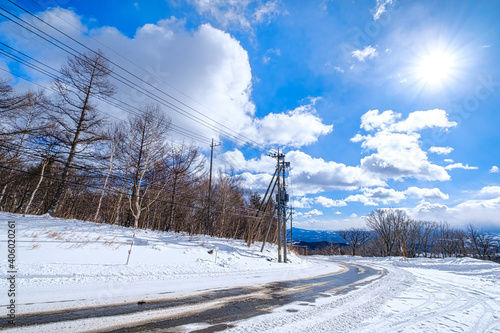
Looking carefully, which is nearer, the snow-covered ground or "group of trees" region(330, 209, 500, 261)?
the snow-covered ground

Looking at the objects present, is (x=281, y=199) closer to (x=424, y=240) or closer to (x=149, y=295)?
(x=149, y=295)

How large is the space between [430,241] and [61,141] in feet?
237

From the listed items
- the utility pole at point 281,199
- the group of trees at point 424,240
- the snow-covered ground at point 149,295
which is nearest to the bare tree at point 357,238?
the group of trees at point 424,240

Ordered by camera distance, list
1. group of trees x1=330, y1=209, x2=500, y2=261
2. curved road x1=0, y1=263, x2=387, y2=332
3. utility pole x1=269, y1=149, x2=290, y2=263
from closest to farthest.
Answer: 1. curved road x1=0, y1=263, x2=387, y2=332
2. utility pole x1=269, y1=149, x2=290, y2=263
3. group of trees x1=330, y1=209, x2=500, y2=261

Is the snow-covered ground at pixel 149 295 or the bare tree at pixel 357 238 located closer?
the snow-covered ground at pixel 149 295

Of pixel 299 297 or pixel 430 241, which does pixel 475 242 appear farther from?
pixel 299 297

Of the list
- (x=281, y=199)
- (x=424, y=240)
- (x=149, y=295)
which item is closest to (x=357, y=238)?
(x=424, y=240)

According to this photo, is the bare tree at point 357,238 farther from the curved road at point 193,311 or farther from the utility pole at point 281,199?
the curved road at point 193,311

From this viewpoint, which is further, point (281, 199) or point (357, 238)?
point (357, 238)

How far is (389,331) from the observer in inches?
143

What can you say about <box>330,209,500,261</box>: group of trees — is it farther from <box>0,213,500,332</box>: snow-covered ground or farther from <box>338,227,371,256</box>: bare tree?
<box>0,213,500,332</box>: snow-covered ground

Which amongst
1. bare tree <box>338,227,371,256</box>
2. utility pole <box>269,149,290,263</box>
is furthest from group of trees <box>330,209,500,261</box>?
utility pole <box>269,149,290,263</box>

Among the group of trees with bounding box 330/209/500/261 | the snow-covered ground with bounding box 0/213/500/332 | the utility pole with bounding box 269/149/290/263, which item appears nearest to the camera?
the snow-covered ground with bounding box 0/213/500/332

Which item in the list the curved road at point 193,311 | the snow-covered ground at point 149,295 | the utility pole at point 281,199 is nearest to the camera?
the curved road at point 193,311
